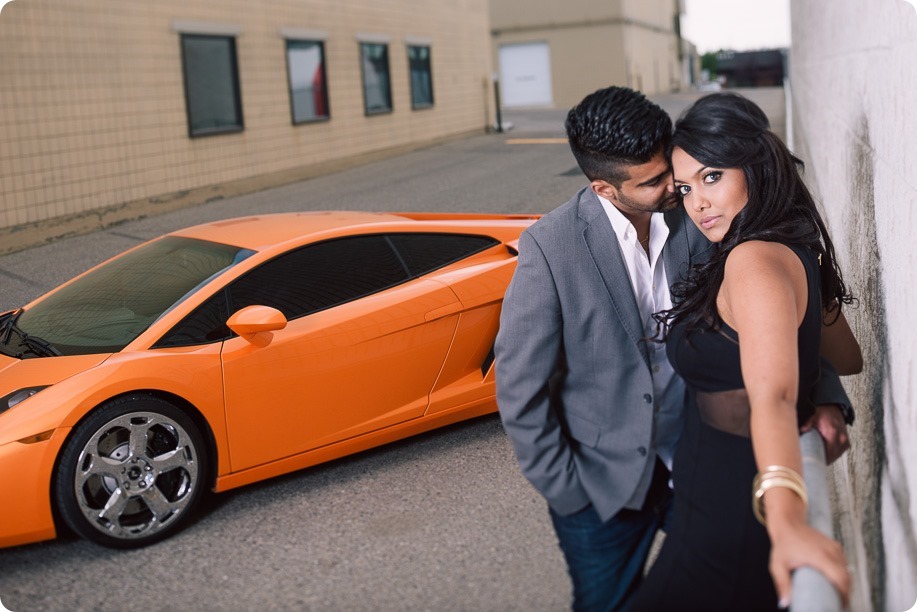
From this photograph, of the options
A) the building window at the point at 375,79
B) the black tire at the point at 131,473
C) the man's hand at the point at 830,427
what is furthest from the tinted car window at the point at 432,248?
the building window at the point at 375,79

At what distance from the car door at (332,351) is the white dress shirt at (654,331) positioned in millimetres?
2267

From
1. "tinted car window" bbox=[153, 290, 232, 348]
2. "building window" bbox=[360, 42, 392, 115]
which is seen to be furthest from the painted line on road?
"tinted car window" bbox=[153, 290, 232, 348]

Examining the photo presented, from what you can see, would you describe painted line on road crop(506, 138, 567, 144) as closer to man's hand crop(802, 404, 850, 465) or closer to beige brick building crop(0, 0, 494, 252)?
beige brick building crop(0, 0, 494, 252)

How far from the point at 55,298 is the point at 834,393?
13.4ft

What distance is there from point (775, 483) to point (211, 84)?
1722cm

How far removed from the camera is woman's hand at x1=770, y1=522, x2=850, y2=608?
1.99 meters

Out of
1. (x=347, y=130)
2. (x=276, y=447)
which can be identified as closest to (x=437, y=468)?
(x=276, y=447)

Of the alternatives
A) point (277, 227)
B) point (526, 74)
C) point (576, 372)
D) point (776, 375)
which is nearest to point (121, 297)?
point (277, 227)

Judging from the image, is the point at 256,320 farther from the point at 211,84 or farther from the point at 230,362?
the point at 211,84

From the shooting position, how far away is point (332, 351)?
16.3 feet

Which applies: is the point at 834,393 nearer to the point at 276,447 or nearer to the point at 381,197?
the point at 276,447

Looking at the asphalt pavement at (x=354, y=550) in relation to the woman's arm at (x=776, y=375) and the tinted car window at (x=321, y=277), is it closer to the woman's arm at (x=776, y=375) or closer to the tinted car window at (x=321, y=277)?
the tinted car window at (x=321, y=277)

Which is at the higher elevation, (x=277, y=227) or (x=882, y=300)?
(x=277, y=227)

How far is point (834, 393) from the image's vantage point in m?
2.72
